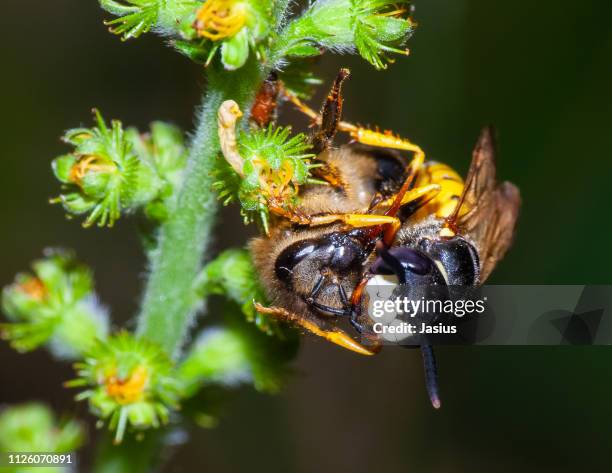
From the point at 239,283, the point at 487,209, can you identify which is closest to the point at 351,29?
the point at 487,209

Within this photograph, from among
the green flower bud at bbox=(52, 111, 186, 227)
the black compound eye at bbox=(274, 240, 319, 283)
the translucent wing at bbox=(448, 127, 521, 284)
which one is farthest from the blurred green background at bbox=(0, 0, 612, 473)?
the black compound eye at bbox=(274, 240, 319, 283)

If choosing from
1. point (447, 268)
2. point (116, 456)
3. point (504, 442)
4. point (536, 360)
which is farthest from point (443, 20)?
point (116, 456)

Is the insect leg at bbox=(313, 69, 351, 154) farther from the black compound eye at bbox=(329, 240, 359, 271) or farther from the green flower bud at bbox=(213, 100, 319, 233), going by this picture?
the black compound eye at bbox=(329, 240, 359, 271)

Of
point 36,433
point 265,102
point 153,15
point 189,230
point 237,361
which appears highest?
point 153,15

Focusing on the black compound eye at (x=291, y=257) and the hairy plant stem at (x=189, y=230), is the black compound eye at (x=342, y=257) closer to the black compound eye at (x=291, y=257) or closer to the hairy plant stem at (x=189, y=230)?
the black compound eye at (x=291, y=257)

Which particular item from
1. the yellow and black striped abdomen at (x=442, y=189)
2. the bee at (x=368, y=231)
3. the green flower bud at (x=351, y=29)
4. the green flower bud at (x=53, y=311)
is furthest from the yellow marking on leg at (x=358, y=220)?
the green flower bud at (x=53, y=311)

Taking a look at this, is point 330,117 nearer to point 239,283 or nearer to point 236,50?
point 236,50
